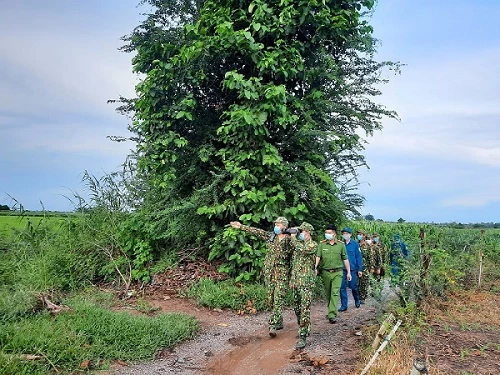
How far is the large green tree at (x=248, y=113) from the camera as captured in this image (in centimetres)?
1042

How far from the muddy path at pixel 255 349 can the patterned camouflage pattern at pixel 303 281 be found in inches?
18.6

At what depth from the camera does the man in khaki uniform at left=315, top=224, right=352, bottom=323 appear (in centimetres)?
846

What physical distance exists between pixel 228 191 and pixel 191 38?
416 cm

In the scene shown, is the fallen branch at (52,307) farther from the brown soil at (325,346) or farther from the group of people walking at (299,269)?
the group of people walking at (299,269)

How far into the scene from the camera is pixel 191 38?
11.4 meters

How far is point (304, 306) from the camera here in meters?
7.20

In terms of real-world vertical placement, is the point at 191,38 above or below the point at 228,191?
above

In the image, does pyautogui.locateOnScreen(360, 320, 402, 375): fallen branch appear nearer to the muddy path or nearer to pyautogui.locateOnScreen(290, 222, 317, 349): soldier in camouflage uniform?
the muddy path

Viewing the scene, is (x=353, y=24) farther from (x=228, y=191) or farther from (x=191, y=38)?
(x=228, y=191)

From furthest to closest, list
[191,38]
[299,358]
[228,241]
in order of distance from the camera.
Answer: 1. [191,38]
2. [228,241]
3. [299,358]

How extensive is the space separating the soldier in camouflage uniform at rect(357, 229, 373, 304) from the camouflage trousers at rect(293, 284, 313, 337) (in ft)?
14.2

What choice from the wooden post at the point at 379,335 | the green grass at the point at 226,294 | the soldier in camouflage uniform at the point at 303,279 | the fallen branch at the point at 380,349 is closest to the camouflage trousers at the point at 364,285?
the green grass at the point at 226,294

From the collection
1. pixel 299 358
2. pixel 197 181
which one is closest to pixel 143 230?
pixel 197 181

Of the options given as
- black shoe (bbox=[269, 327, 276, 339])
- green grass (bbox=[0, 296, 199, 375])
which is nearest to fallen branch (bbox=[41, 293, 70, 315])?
green grass (bbox=[0, 296, 199, 375])
